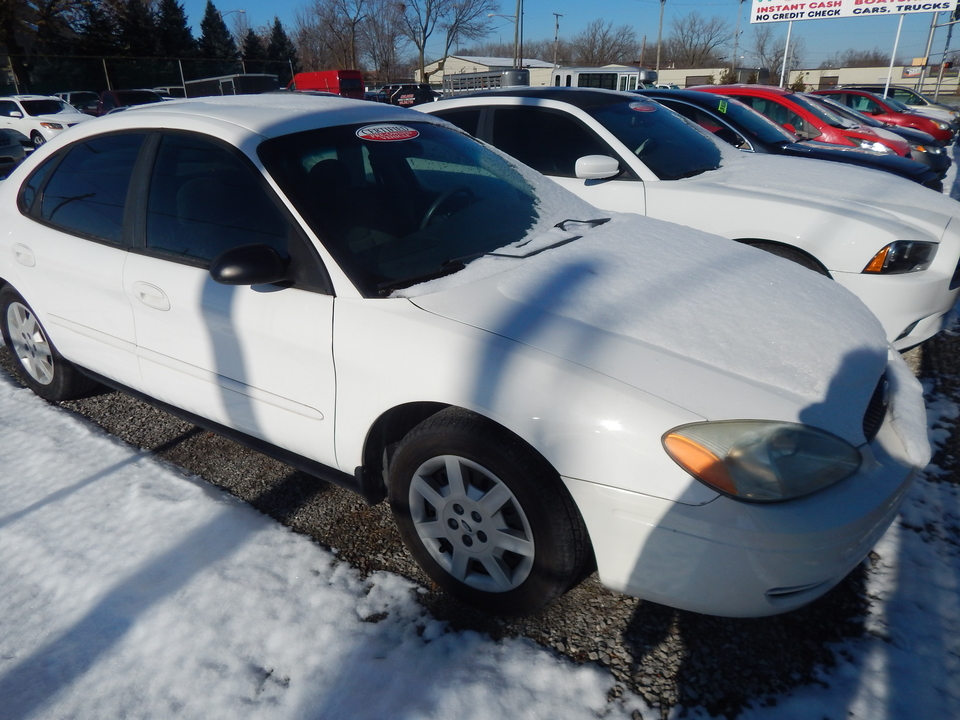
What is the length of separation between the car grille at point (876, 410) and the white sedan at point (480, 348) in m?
0.01

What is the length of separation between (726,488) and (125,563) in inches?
84.6

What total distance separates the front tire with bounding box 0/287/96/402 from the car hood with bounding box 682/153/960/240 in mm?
3850

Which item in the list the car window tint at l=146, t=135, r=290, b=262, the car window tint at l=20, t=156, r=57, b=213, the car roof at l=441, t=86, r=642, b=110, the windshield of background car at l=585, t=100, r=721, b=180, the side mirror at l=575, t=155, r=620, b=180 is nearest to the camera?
the car window tint at l=146, t=135, r=290, b=262

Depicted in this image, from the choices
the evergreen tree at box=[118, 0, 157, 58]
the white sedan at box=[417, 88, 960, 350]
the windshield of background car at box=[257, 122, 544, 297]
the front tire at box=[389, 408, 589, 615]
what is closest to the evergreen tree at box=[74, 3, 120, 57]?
the evergreen tree at box=[118, 0, 157, 58]

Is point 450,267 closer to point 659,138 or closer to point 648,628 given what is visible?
point 648,628

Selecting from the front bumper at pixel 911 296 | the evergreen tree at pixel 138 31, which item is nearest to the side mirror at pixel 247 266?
the front bumper at pixel 911 296

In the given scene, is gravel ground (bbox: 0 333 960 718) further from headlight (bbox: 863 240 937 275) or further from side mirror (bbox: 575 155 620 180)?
side mirror (bbox: 575 155 620 180)

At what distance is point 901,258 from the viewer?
366 cm

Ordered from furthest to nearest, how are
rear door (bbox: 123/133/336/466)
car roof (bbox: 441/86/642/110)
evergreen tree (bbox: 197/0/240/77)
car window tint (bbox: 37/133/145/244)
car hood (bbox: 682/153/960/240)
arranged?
1. evergreen tree (bbox: 197/0/240/77)
2. car roof (bbox: 441/86/642/110)
3. car hood (bbox: 682/153/960/240)
4. car window tint (bbox: 37/133/145/244)
5. rear door (bbox: 123/133/336/466)

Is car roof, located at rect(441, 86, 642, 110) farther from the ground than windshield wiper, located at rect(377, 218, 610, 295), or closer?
farther from the ground

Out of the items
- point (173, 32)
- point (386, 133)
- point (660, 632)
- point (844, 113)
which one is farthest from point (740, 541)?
point (173, 32)

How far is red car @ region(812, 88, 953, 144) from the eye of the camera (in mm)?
15398

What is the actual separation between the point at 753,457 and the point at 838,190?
3.37 meters

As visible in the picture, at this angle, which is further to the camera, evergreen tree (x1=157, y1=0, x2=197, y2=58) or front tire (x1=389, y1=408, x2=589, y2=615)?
evergreen tree (x1=157, y1=0, x2=197, y2=58)
